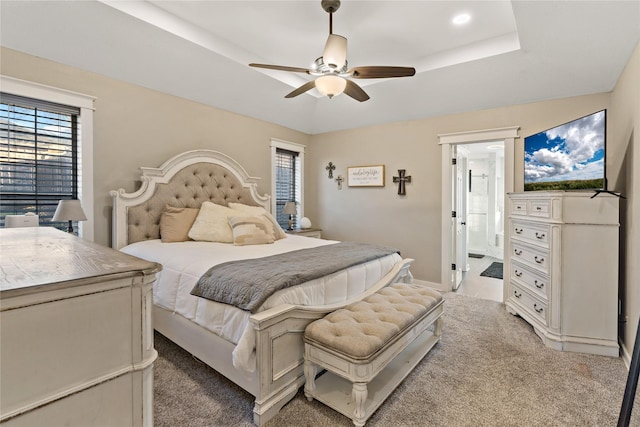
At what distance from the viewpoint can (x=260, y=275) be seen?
1.77 m

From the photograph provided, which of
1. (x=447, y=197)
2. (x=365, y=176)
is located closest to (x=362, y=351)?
(x=447, y=197)

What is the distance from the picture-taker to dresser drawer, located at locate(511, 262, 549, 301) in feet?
8.35

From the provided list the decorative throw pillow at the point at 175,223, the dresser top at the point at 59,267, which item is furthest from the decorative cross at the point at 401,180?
the dresser top at the point at 59,267

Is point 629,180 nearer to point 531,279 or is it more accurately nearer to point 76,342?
point 531,279

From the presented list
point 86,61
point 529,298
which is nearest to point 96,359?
point 86,61

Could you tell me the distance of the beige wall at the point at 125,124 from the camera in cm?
254

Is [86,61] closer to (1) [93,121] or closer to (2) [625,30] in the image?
(1) [93,121]

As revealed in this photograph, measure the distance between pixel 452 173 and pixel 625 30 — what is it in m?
1.99

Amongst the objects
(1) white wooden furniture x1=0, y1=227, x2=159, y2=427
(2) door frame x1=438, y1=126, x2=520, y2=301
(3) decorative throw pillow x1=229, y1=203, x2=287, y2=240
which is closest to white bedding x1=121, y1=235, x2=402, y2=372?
(3) decorative throw pillow x1=229, y1=203, x2=287, y2=240

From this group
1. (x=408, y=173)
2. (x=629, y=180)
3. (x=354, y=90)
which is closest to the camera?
(x=629, y=180)

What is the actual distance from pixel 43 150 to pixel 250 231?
6.10 ft

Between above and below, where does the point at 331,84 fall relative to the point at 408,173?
above

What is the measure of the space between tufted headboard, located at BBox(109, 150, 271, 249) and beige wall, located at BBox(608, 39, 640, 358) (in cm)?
366

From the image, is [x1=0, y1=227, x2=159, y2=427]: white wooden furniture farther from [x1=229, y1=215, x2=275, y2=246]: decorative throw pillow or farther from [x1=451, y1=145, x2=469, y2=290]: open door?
[x1=451, y1=145, x2=469, y2=290]: open door
